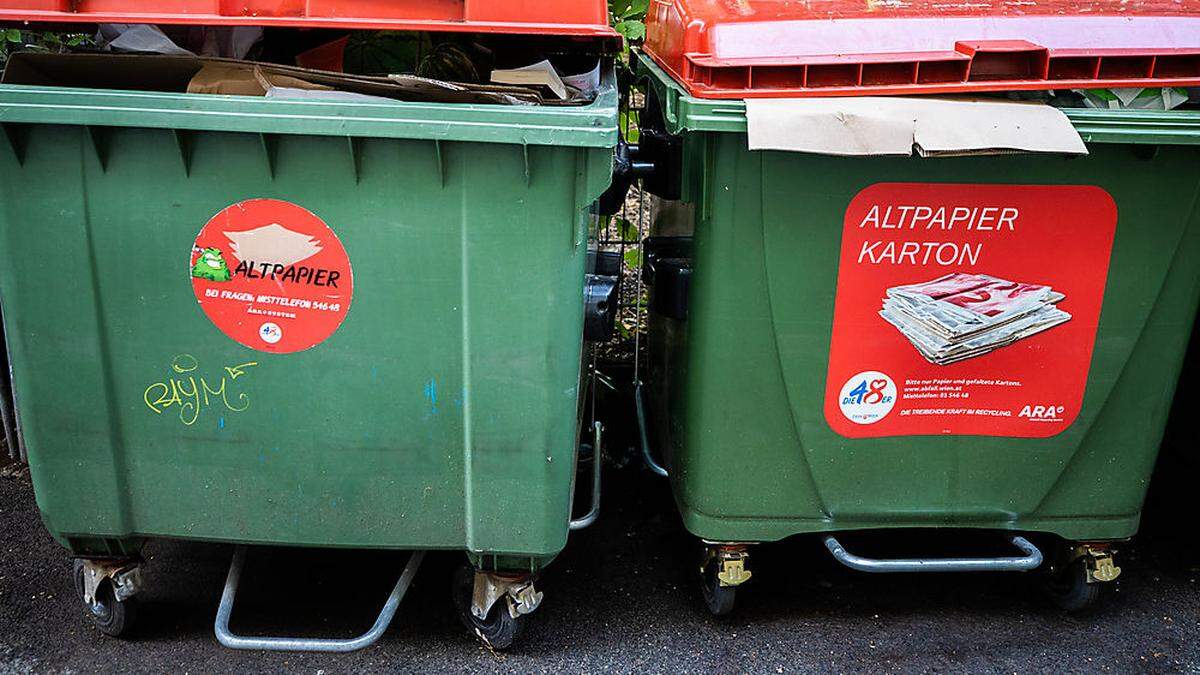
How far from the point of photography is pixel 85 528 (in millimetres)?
2309

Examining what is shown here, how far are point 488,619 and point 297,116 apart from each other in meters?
1.28

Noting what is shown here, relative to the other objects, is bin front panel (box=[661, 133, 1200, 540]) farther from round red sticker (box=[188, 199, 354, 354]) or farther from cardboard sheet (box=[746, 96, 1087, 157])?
round red sticker (box=[188, 199, 354, 354])

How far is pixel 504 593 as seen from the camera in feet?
8.00

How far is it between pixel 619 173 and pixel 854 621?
1329mm

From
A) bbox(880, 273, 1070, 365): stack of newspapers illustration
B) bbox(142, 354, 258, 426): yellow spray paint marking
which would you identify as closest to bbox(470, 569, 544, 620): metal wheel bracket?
bbox(142, 354, 258, 426): yellow spray paint marking

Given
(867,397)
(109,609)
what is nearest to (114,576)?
(109,609)

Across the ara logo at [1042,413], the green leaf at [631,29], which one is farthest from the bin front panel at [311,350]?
A: the green leaf at [631,29]

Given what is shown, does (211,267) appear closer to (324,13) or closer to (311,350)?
(311,350)

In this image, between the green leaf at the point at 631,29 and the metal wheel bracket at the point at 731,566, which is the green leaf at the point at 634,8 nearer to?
the green leaf at the point at 631,29

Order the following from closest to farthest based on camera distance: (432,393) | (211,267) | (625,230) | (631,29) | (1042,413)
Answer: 1. (211,267)
2. (432,393)
3. (1042,413)
4. (631,29)
5. (625,230)

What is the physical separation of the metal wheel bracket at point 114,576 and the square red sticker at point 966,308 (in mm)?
1709

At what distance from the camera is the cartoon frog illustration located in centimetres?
207

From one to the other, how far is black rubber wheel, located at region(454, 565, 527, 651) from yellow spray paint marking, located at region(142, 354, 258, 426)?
71 centimetres

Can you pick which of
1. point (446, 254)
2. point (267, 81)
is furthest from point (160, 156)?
point (446, 254)
